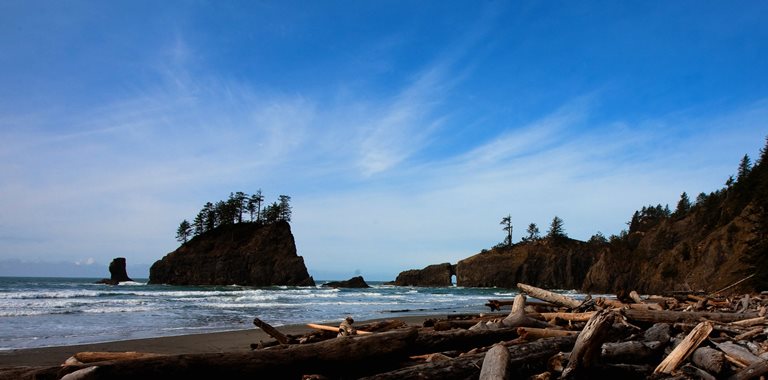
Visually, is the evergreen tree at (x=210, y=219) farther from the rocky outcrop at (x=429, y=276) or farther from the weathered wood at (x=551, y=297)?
the weathered wood at (x=551, y=297)

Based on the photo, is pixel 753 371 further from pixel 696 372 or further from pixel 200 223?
pixel 200 223

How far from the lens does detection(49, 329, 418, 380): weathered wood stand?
3.98 m

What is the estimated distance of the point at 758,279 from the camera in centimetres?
2350

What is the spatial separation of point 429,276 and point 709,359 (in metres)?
93.4

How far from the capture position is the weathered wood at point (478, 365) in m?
4.62

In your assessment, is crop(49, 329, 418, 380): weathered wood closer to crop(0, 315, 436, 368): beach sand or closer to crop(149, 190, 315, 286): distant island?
crop(0, 315, 436, 368): beach sand

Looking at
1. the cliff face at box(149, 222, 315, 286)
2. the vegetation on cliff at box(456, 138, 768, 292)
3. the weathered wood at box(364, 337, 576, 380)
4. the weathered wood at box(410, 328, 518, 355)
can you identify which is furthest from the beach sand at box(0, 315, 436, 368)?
the cliff face at box(149, 222, 315, 286)

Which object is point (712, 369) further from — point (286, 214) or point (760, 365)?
point (286, 214)

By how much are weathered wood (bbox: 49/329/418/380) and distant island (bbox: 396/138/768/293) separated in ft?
32.8

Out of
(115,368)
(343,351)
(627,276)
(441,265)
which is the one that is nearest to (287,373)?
(343,351)

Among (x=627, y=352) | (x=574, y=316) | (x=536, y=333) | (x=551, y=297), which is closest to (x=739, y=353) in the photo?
(x=627, y=352)

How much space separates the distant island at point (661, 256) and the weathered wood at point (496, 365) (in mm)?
9801

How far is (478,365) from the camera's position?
4.88 m

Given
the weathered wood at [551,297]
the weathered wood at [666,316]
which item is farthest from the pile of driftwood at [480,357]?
the weathered wood at [551,297]
